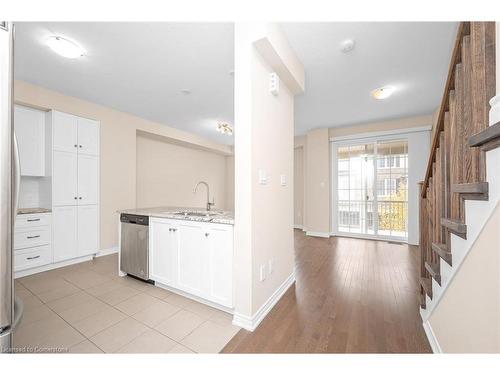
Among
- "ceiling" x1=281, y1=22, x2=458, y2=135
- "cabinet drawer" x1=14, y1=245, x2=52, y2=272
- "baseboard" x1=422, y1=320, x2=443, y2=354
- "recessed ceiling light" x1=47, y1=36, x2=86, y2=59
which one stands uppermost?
"ceiling" x1=281, y1=22, x2=458, y2=135

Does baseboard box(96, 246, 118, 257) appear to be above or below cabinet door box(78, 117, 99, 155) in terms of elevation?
below

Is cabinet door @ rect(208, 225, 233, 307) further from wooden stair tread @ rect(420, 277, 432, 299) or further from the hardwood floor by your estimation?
wooden stair tread @ rect(420, 277, 432, 299)

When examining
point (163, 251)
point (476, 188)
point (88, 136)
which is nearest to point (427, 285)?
point (476, 188)

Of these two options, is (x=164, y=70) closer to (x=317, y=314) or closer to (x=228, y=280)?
(x=228, y=280)

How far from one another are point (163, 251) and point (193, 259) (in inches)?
17.7

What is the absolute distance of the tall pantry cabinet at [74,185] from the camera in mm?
2883

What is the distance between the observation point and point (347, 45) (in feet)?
6.55

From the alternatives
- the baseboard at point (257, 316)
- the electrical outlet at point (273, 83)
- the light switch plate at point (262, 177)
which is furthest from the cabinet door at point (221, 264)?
the electrical outlet at point (273, 83)

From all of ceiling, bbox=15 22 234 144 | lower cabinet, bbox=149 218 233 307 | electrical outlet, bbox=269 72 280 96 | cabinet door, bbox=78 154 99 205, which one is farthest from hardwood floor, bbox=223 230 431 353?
cabinet door, bbox=78 154 99 205

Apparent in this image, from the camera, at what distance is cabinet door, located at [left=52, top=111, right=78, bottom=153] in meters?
2.88

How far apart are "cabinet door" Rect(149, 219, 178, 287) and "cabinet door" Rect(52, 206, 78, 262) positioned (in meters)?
1.79

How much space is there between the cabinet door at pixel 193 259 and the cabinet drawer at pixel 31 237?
90.5 inches

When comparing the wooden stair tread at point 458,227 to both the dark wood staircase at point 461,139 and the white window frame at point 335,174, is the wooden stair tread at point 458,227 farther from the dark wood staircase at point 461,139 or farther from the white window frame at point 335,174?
the white window frame at point 335,174

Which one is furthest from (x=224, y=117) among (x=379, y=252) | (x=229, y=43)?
(x=379, y=252)
